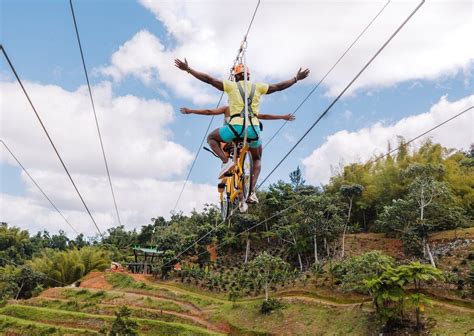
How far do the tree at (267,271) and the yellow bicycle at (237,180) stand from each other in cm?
1619

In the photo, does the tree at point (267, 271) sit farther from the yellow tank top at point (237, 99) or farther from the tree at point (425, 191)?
the yellow tank top at point (237, 99)

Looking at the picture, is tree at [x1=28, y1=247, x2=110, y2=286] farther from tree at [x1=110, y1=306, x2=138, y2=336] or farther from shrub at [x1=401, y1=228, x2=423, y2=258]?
shrub at [x1=401, y1=228, x2=423, y2=258]

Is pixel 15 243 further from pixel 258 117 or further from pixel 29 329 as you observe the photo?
pixel 258 117

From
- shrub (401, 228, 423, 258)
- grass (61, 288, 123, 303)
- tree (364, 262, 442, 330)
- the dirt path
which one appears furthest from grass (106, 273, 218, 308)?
shrub (401, 228, 423, 258)

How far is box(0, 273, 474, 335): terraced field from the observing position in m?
16.7

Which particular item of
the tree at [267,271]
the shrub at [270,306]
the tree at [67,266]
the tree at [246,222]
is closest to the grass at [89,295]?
the tree at [67,266]

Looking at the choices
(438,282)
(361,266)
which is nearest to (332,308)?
(361,266)

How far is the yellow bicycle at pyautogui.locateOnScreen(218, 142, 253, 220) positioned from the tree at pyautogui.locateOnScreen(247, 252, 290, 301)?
16186mm

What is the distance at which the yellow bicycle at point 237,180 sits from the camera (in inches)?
205

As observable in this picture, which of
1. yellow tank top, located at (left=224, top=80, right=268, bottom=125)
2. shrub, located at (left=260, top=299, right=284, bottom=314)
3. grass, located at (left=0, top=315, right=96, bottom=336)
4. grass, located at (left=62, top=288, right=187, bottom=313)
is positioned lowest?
grass, located at (left=0, top=315, right=96, bottom=336)

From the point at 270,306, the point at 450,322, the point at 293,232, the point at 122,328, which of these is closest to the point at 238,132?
the point at 122,328

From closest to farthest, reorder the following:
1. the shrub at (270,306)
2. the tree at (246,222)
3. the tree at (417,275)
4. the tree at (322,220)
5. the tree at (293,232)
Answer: the tree at (417,275), the shrub at (270,306), the tree at (322,220), the tree at (293,232), the tree at (246,222)

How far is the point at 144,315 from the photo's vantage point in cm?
2097

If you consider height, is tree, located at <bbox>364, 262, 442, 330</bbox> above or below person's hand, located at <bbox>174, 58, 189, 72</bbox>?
below
